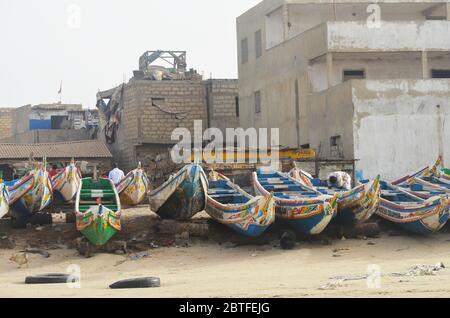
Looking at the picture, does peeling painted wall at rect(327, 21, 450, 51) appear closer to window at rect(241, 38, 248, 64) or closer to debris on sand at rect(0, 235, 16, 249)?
window at rect(241, 38, 248, 64)

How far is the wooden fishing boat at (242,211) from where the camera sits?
19.2 meters

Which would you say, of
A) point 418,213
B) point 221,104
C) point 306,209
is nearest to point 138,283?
point 306,209

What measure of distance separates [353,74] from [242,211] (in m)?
14.9

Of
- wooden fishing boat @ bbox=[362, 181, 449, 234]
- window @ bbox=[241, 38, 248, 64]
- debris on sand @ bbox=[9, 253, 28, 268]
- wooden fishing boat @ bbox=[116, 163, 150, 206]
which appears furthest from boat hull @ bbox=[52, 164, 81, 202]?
window @ bbox=[241, 38, 248, 64]

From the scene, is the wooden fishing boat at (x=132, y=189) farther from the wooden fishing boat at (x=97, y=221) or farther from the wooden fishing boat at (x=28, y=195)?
the wooden fishing boat at (x=97, y=221)

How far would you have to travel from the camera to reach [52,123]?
4678 cm

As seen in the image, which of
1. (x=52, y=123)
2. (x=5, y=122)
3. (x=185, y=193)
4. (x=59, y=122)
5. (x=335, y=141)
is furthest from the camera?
(x=5, y=122)

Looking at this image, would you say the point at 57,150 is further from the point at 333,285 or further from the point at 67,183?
the point at 333,285

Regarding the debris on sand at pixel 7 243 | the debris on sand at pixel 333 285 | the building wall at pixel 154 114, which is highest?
the building wall at pixel 154 114

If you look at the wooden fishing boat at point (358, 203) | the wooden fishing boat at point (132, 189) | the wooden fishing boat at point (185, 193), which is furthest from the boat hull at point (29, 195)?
the wooden fishing boat at point (358, 203)

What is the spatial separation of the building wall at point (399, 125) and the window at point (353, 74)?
9.88ft
